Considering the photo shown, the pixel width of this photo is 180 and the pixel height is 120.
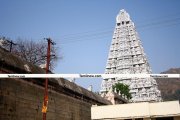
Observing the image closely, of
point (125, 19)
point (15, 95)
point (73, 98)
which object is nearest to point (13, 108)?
point (15, 95)

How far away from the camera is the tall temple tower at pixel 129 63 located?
73625 mm

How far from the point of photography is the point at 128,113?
22.5 meters

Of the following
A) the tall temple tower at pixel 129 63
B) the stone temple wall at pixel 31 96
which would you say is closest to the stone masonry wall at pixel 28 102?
the stone temple wall at pixel 31 96

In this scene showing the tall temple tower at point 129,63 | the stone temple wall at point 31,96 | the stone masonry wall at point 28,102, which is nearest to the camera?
the stone masonry wall at point 28,102

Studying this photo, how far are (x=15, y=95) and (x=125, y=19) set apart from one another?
256 feet

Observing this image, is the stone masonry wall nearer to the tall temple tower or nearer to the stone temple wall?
the stone temple wall

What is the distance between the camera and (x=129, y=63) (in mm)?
78438

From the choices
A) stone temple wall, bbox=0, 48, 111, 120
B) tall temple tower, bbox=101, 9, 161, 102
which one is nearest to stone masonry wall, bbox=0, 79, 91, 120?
stone temple wall, bbox=0, 48, 111, 120

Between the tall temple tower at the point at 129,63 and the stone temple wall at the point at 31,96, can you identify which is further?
the tall temple tower at the point at 129,63

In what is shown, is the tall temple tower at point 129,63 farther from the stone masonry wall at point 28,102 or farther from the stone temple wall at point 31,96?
the stone masonry wall at point 28,102

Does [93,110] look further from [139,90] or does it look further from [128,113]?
[139,90]

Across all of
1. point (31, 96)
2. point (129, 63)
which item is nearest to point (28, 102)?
point (31, 96)

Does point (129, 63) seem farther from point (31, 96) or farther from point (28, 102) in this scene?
point (28, 102)

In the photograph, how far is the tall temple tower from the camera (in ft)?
242
